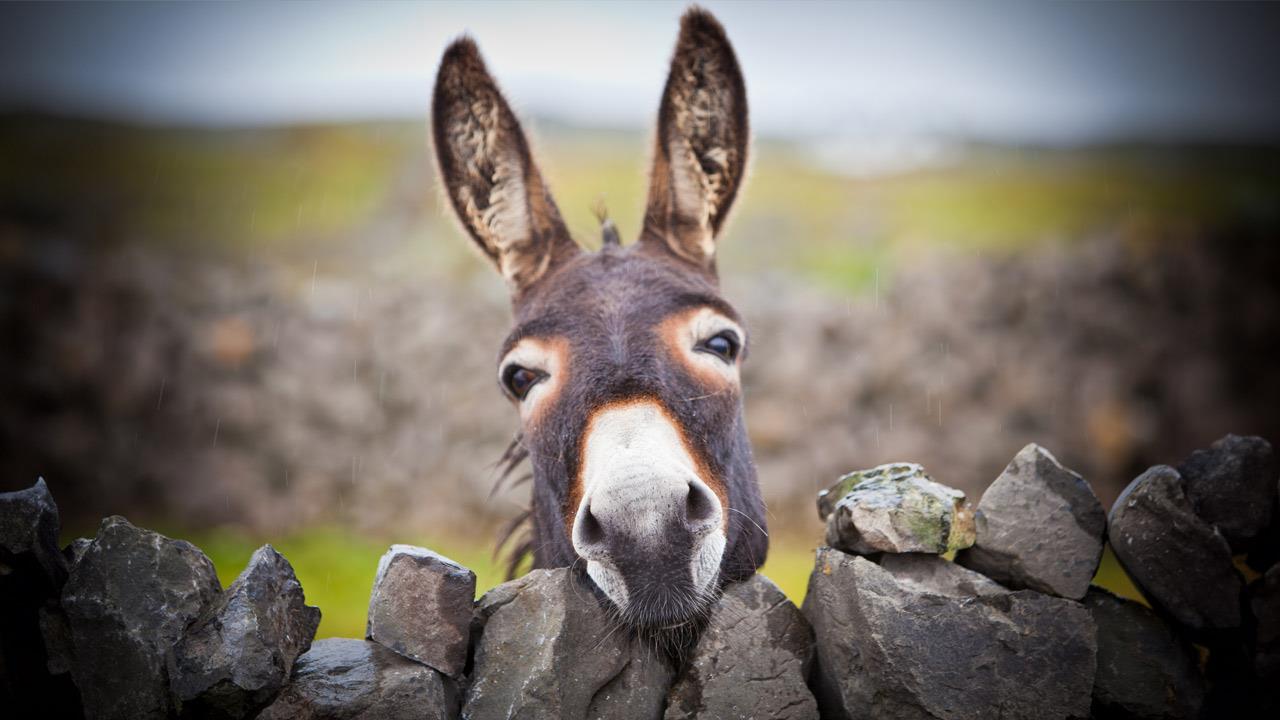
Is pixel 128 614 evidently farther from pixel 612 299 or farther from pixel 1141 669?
pixel 1141 669

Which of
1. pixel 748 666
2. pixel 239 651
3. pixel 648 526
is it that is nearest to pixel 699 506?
pixel 648 526

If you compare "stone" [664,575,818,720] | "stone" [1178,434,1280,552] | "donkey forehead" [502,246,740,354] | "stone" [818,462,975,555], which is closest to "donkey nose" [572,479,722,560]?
"stone" [664,575,818,720]

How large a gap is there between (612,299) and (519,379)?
1.61 feet

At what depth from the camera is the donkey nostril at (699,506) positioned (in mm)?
1975

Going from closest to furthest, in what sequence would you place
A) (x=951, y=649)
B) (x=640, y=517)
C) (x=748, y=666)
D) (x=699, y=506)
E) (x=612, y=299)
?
(x=640, y=517) → (x=699, y=506) → (x=951, y=649) → (x=748, y=666) → (x=612, y=299)

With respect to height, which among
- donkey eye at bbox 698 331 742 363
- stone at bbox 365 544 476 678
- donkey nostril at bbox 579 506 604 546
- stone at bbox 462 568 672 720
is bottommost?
stone at bbox 462 568 672 720

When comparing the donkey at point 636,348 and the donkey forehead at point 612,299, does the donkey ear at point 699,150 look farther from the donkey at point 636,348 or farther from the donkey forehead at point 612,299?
the donkey forehead at point 612,299

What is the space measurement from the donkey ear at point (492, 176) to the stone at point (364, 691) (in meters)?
1.75

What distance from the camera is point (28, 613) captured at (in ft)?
6.67

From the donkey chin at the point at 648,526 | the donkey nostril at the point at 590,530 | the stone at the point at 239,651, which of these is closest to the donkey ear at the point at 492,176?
the donkey chin at the point at 648,526

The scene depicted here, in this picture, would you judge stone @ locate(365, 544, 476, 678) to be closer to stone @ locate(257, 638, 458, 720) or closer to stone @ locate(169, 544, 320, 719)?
stone @ locate(257, 638, 458, 720)

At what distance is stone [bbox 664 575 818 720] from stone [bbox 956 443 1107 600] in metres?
0.70

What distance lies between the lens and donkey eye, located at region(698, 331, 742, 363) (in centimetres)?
263

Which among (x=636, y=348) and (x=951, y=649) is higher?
(x=636, y=348)
